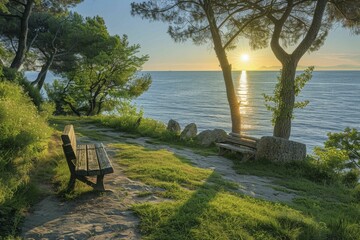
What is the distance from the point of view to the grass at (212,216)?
11.9 ft

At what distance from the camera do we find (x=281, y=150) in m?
8.58

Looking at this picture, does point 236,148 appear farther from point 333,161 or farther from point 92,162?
point 92,162

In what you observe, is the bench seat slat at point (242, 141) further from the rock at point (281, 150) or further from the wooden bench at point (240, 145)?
the rock at point (281, 150)

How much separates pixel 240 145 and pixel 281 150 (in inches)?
56.3

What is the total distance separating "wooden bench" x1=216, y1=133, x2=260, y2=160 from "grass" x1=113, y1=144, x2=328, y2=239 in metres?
3.46

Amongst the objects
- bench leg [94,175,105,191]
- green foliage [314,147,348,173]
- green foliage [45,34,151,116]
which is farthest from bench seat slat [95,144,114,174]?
green foliage [45,34,151,116]

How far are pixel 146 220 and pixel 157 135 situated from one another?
815 centimetres

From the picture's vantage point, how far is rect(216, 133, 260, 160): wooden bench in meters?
8.94

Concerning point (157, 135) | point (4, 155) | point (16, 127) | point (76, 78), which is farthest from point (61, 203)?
point (76, 78)

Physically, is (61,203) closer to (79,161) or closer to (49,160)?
(79,161)

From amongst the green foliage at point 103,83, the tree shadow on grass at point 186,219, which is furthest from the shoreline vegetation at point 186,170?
the green foliage at point 103,83

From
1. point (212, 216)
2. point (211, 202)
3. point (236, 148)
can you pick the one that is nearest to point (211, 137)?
point (236, 148)

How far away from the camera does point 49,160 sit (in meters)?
6.01

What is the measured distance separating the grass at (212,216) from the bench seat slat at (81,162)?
864 millimetres
